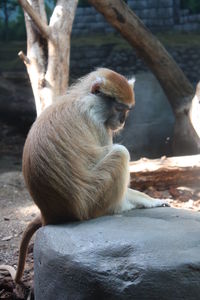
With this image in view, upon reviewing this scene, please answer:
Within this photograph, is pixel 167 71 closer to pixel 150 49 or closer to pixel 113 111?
pixel 150 49

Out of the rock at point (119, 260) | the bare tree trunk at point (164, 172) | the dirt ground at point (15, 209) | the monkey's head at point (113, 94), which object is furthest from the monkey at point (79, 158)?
the bare tree trunk at point (164, 172)

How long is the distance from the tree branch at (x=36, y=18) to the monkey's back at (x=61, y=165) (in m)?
2.77

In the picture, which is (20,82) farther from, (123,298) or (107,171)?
(123,298)

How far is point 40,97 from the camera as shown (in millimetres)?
6707

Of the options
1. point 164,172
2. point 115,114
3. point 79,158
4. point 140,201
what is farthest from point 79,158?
point 164,172

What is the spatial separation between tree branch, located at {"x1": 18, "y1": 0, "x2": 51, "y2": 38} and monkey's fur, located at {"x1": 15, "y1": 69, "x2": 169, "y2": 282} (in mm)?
2445

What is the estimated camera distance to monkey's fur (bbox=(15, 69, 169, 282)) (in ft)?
13.3

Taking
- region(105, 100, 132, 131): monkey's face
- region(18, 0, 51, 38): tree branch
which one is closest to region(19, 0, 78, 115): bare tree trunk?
region(18, 0, 51, 38): tree branch

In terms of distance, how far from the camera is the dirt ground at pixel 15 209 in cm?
499

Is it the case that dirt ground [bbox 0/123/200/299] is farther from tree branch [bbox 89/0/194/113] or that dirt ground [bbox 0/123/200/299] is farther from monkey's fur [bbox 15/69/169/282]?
tree branch [bbox 89/0/194/113]

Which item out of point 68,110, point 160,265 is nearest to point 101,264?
point 160,265

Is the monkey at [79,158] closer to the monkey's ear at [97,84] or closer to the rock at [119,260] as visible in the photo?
the monkey's ear at [97,84]

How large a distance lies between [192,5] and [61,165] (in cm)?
1005

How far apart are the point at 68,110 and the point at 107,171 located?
0.64m
